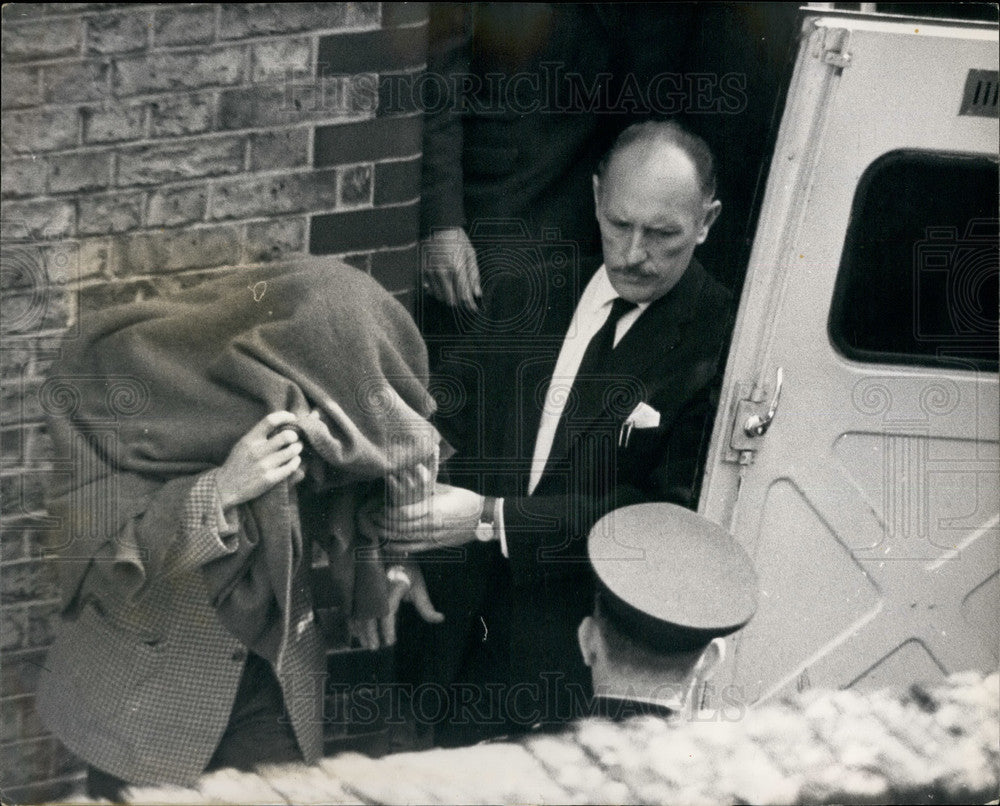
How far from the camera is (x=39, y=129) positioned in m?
3.29

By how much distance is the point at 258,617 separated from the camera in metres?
3.39

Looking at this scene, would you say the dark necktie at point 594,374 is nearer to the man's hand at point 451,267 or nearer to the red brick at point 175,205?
the man's hand at point 451,267

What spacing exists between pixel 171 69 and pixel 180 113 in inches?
4.0

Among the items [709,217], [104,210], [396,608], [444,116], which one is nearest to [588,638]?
[396,608]

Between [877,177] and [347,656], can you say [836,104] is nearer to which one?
[877,177]

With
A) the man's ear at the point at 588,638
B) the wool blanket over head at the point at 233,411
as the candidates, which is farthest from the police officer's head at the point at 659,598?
the wool blanket over head at the point at 233,411

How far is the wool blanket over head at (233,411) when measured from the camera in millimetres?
3326

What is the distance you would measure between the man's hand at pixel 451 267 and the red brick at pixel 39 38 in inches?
36.8

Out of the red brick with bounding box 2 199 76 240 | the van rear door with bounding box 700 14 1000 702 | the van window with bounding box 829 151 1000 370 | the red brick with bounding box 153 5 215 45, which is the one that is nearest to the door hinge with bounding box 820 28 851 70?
the van rear door with bounding box 700 14 1000 702

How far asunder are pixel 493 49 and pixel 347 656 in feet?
4.94

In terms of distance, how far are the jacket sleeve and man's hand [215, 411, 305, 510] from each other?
0.59 meters

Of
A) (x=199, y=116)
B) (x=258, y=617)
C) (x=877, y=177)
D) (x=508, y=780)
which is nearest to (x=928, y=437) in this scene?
(x=877, y=177)

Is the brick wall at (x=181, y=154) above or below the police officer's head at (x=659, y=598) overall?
above

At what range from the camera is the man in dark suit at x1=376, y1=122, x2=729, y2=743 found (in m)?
3.39
